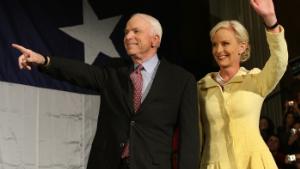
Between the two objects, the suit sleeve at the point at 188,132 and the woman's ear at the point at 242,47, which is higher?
the woman's ear at the point at 242,47

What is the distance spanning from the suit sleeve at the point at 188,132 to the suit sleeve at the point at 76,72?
1.07 ft

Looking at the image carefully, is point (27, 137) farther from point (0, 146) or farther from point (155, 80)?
point (155, 80)

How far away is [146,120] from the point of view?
6.31 feet

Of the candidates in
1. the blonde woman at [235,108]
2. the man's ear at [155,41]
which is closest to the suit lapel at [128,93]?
the man's ear at [155,41]

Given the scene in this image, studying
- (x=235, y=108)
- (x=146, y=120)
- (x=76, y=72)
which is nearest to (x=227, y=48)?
(x=235, y=108)

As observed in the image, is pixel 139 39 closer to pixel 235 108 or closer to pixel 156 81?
pixel 156 81

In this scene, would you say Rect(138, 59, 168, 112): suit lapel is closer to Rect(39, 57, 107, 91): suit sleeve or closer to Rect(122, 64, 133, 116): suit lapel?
Rect(122, 64, 133, 116): suit lapel

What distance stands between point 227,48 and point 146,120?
450mm

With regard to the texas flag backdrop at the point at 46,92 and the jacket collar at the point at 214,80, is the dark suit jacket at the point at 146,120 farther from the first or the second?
the texas flag backdrop at the point at 46,92

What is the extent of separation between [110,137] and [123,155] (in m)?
0.08

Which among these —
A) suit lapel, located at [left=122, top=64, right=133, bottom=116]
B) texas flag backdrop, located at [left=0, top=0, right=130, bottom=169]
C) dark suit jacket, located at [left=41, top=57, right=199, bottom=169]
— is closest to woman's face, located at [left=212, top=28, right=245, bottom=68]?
dark suit jacket, located at [left=41, top=57, right=199, bottom=169]

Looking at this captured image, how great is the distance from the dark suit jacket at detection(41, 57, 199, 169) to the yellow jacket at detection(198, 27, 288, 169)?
130 mm

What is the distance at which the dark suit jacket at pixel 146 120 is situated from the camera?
1896mm

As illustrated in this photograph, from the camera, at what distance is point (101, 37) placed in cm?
423
